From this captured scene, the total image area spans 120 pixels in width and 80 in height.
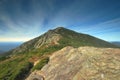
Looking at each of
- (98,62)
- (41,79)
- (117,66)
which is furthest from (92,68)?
(41,79)

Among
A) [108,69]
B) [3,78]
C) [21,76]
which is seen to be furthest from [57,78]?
[3,78]

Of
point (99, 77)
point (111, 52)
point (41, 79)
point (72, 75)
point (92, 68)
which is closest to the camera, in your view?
point (99, 77)

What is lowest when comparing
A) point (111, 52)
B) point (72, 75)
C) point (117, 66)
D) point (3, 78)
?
point (3, 78)

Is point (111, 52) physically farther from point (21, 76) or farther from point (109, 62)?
point (21, 76)

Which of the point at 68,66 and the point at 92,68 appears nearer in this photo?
the point at 92,68

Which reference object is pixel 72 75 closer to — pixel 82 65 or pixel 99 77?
pixel 82 65

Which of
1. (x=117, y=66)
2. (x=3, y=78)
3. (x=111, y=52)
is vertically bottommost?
(x=3, y=78)

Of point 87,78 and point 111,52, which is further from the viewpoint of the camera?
point 111,52

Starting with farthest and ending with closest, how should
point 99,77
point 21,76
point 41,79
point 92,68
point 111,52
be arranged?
1. point 21,76
2. point 41,79
3. point 111,52
4. point 92,68
5. point 99,77

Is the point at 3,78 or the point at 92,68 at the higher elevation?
the point at 92,68
